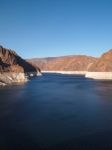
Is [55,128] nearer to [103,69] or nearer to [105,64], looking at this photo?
[103,69]

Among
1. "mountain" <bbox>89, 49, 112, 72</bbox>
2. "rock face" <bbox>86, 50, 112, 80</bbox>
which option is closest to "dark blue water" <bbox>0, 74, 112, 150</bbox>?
"rock face" <bbox>86, 50, 112, 80</bbox>

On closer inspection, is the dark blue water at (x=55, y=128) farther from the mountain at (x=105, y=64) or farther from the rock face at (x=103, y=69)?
A: the mountain at (x=105, y=64)

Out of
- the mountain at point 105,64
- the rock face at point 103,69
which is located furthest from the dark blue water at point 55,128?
the mountain at point 105,64

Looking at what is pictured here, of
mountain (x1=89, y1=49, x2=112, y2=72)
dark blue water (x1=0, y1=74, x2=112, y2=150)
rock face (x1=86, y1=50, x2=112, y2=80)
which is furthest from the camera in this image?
mountain (x1=89, y1=49, x2=112, y2=72)

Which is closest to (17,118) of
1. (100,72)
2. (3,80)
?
(3,80)

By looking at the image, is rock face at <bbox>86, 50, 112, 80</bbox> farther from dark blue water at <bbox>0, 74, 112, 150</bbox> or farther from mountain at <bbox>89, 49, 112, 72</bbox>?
dark blue water at <bbox>0, 74, 112, 150</bbox>

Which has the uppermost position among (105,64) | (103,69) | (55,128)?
(105,64)

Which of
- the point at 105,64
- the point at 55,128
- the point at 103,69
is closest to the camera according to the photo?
the point at 55,128

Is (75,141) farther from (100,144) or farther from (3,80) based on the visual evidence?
(3,80)

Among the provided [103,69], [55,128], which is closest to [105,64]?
[103,69]

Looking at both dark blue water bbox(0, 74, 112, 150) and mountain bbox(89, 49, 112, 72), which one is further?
mountain bbox(89, 49, 112, 72)

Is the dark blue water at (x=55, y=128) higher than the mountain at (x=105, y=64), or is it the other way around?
the mountain at (x=105, y=64)
